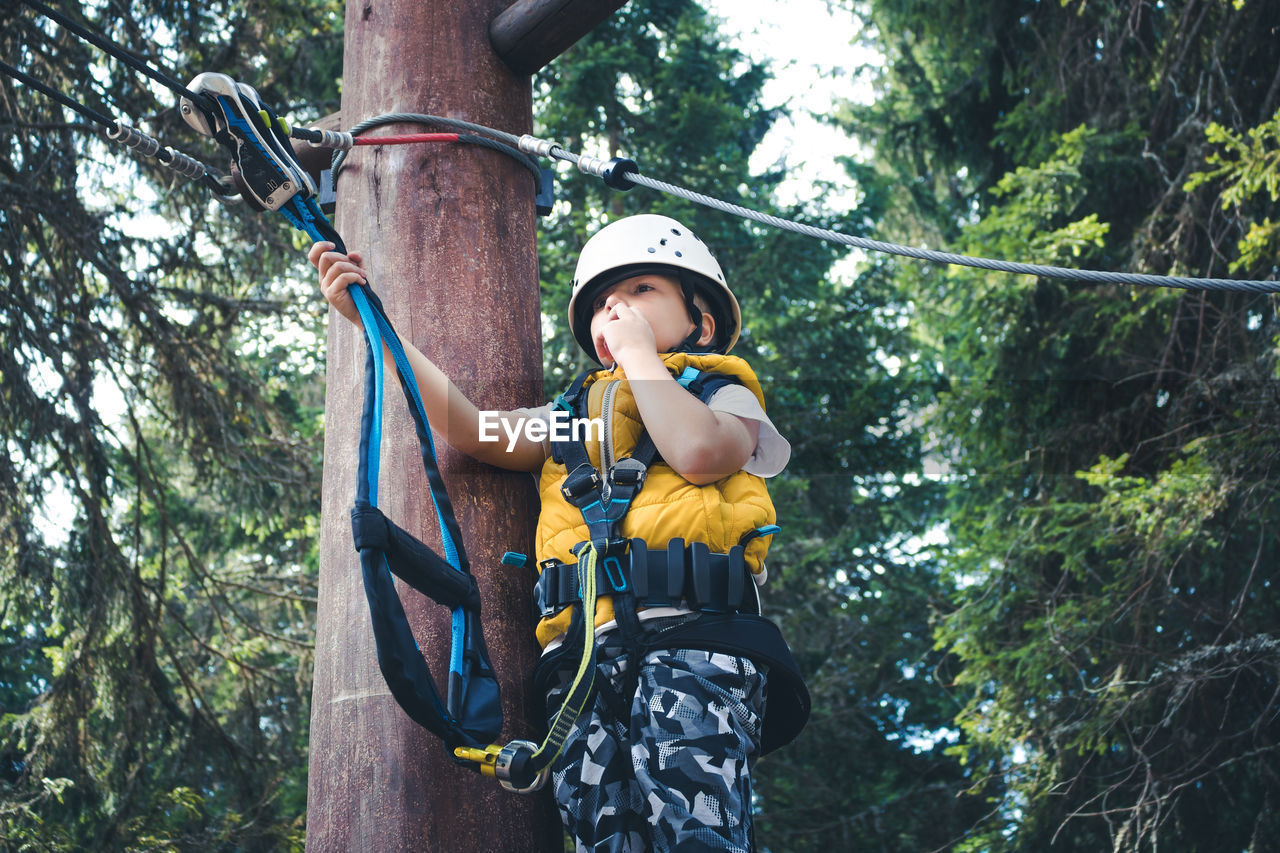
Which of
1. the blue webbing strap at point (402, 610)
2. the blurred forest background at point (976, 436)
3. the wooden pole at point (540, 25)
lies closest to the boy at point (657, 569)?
the blue webbing strap at point (402, 610)

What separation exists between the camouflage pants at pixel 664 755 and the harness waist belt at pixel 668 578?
0.34ft

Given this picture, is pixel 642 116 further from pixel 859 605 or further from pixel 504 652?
pixel 504 652

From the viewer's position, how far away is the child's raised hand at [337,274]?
2.19 m

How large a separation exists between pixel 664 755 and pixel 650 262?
1170 millimetres

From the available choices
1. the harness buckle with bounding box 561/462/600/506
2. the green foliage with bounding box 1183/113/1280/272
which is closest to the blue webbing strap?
the harness buckle with bounding box 561/462/600/506

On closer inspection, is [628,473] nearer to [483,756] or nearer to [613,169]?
[483,756]

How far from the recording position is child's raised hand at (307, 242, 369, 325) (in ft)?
7.18

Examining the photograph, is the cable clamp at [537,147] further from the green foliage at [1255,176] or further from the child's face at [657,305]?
the green foliage at [1255,176]

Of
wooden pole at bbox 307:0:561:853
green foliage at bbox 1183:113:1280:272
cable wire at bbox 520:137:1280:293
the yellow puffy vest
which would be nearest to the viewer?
wooden pole at bbox 307:0:561:853

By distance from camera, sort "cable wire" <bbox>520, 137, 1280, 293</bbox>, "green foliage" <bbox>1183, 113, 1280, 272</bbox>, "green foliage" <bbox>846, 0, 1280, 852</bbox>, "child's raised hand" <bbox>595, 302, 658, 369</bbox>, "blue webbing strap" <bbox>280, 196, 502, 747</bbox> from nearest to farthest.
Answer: "blue webbing strap" <bbox>280, 196, 502, 747</bbox>, "child's raised hand" <bbox>595, 302, 658, 369</bbox>, "cable wire" <bbox>520, 137, 1280, 293</bbox>, "green foliage" <bbox>1183, 113, 1280, 272</bbox>, "green foliage" <bbox>846, 0, 1280, 852</bbox>

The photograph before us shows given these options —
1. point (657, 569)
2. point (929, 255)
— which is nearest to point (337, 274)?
point (657, 569)

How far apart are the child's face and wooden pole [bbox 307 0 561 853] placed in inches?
7.1

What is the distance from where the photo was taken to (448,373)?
2.38m

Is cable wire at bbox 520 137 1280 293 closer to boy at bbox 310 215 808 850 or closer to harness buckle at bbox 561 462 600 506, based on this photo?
boy at bbox 310 215 808 850
